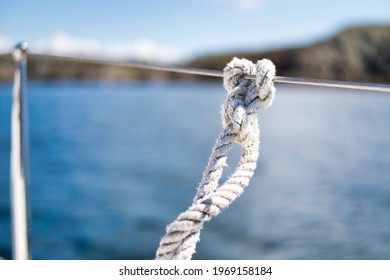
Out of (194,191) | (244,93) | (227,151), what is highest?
(194,191)

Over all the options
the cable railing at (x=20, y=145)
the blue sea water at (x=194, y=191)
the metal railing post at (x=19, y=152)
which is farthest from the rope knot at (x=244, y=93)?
the blue sea water at (x=194, y=191)

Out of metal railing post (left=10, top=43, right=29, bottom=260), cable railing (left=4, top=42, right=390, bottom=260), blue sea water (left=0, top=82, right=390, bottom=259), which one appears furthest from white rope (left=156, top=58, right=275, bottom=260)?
blue sea water (left=0, top=82, right=390, bottom=259)

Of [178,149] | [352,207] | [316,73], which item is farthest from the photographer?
[316,73]

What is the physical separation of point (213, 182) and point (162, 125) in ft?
102

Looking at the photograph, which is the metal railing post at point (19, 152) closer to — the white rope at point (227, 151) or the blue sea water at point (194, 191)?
the white rope at point (227, 151)

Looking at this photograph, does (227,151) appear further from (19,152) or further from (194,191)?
(194,191)

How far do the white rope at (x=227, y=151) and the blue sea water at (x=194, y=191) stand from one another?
7.78 m

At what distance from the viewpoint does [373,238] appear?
435 inches

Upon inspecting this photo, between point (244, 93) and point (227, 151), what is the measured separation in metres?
0.15

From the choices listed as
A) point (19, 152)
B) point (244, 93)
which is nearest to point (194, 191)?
point (19, 152)

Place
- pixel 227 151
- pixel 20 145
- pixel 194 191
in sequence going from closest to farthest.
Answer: pixel 227 151 < pixel 20 145 < pixel 194 191

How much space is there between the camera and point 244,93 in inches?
44.6

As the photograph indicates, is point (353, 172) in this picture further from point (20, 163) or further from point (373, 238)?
point (20, 163)
